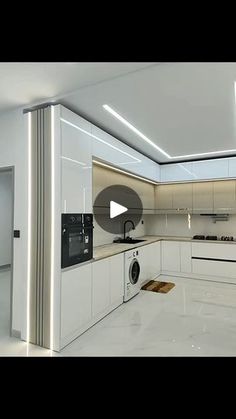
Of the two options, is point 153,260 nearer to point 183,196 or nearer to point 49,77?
point 183,196

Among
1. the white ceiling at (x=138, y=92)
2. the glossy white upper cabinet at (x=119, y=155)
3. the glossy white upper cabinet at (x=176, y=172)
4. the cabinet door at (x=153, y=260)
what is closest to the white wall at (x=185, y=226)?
the cabinet door at (x=153, y=260)

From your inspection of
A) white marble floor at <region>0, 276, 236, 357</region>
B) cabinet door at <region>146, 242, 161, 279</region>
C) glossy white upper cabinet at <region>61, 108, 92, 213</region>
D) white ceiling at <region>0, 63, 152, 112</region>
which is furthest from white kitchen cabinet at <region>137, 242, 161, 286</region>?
white ceiling at <region>0, 63, 152, 112</region>

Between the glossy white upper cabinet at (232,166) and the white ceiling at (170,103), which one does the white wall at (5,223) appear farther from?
the glossy white upper cabinet at (232,166)

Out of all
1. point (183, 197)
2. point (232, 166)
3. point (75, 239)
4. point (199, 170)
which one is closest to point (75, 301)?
point (75, 239)

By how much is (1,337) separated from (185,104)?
11.2 feet

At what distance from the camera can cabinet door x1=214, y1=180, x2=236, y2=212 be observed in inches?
200

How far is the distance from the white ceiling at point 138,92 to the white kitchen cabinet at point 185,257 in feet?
8.30

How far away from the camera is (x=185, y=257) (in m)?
5.09

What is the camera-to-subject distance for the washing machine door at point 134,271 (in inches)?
148

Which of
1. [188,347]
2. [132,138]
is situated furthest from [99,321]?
[132,138]
